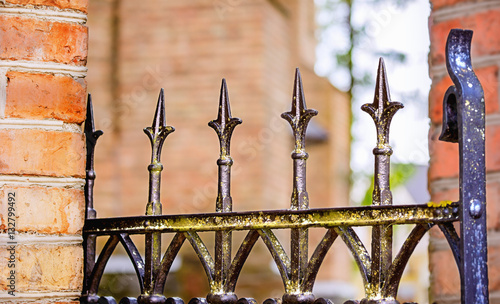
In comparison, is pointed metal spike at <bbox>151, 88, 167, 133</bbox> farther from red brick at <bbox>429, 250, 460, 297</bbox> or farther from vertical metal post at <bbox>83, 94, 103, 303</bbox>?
red brick at <bbox>429, 250, 460, 297</bbox>

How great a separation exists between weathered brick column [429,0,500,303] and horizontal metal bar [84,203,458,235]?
35 centimetres

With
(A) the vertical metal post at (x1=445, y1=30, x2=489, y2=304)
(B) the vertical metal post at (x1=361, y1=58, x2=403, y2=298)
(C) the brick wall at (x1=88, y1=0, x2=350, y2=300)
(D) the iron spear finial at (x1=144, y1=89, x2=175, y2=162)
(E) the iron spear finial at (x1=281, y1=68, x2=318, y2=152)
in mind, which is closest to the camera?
(A) the vertical metal post at (x1=445, y1=30, x2=489, y2=304)

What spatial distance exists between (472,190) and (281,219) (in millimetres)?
323

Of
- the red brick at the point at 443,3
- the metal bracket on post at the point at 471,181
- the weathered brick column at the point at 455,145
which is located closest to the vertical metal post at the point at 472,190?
the metal bracket on post at the point at 471,181

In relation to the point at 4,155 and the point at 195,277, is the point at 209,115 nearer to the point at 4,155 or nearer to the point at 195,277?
the point at 195,277

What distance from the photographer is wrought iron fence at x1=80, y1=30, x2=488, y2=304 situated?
38.4 inches

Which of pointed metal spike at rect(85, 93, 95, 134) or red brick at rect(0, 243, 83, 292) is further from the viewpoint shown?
pointed metal spike at rect(85, 93, 95, 134)

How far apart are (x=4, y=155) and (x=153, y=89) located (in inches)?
189

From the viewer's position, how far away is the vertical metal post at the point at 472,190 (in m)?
0.96

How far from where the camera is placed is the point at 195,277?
5.57 m

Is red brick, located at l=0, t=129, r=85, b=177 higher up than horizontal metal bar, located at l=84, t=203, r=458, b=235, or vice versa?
red brick, located at l=0, t=129, r=85, b=177

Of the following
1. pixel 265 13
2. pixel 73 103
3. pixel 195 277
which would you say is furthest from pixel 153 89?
pixel 73 103

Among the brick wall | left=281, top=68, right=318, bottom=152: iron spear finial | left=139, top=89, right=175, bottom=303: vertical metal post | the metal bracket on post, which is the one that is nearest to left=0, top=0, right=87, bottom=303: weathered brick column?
left=139, top=89, right=175, bottom=303: vertical metal post

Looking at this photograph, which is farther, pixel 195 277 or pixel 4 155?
pixel 195 277
